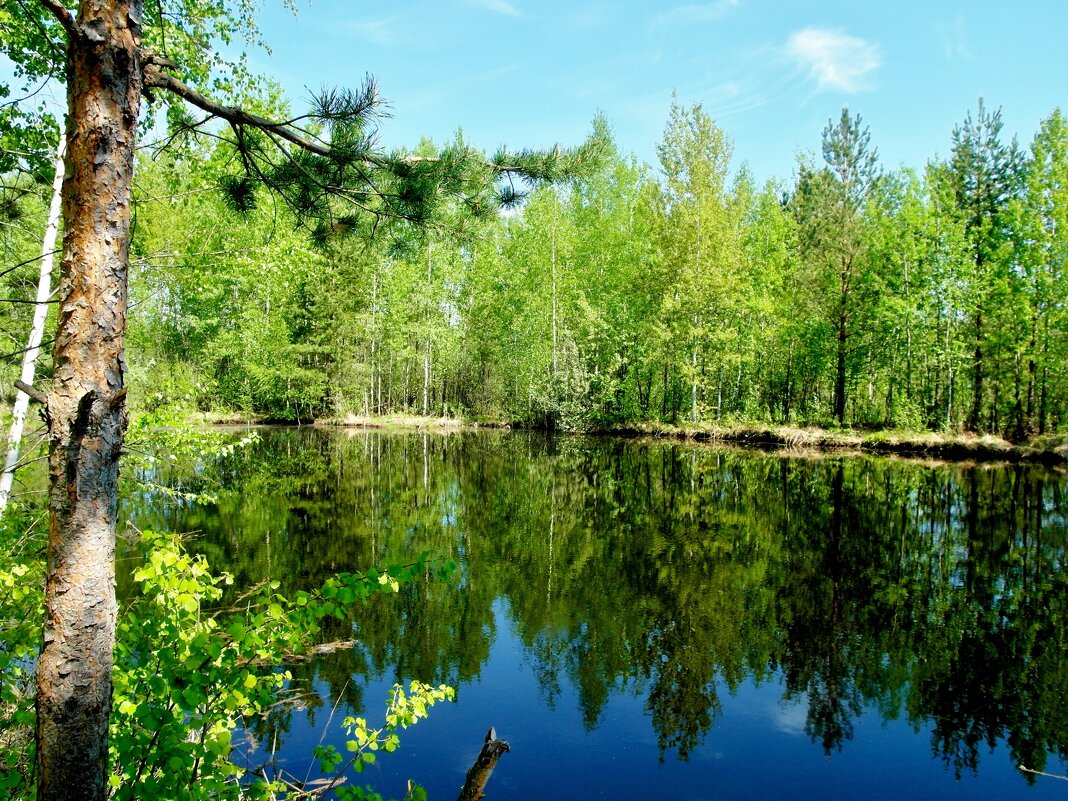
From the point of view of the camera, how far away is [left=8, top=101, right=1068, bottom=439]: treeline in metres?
26.4

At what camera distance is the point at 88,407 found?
7.97ft

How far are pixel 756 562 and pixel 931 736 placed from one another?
497cm

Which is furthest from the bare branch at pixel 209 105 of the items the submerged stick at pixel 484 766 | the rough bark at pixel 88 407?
the submerged stick at pixel 484 766

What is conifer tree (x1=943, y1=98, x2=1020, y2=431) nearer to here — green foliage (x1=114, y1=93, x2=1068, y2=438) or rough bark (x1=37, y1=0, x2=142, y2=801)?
green foliage (x1=114, y1=93, x2=1068, y2=438)

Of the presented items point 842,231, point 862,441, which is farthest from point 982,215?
point 862,441

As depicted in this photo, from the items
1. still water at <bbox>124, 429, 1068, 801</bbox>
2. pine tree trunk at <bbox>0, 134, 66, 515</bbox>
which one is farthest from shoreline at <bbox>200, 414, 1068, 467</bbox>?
pine tree trunk at <bbox>0, 134, 66, 515</bbox>

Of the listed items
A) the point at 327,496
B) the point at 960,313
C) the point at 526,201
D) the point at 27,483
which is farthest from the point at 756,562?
the point at 960,313

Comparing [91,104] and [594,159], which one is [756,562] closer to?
[594,159]

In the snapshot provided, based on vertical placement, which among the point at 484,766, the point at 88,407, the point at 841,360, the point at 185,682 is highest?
the point at 841,360

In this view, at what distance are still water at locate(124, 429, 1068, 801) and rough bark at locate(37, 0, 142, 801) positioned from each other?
4.53ft

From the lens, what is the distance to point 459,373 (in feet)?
148

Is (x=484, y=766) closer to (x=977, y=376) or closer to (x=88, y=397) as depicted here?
(x=88, y=397)

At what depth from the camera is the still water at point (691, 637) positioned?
205 inches

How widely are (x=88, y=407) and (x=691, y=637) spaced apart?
22.2 feet
